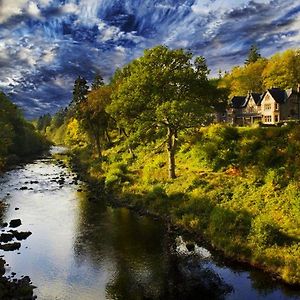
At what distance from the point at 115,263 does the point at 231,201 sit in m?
14.6

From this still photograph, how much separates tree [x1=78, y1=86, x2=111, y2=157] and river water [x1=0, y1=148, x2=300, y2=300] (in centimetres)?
3416

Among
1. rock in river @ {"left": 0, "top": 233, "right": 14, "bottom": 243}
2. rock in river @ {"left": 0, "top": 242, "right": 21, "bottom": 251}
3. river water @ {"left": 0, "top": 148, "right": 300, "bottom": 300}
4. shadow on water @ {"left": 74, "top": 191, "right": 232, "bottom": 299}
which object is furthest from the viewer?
rock in river @ {"left": 0, "top": 233, "right": 14, "bottom": 243}

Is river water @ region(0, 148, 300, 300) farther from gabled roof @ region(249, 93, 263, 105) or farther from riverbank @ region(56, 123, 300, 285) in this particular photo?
gabled roof @ region(249, 93, 263, 105)

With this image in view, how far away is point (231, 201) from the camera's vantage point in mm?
40375

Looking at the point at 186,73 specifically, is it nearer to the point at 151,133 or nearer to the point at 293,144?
the point at 151,133

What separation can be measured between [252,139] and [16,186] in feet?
129

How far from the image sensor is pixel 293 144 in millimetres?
43969

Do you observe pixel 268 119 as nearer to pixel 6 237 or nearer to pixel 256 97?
pixel 256 97

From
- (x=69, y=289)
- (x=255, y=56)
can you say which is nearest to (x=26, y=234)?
(x=69, y=289)

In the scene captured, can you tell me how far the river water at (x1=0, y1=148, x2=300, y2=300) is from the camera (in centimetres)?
2686

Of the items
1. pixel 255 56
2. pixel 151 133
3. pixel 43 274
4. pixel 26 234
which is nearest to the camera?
pixel 43 274

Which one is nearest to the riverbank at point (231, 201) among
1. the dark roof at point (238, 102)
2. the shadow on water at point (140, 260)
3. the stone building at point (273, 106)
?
the shadow on water at point (140, 260)

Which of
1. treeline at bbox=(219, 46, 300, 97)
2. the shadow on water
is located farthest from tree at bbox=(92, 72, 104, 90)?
the shadow on water

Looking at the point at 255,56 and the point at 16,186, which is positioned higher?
the point at 255,56
